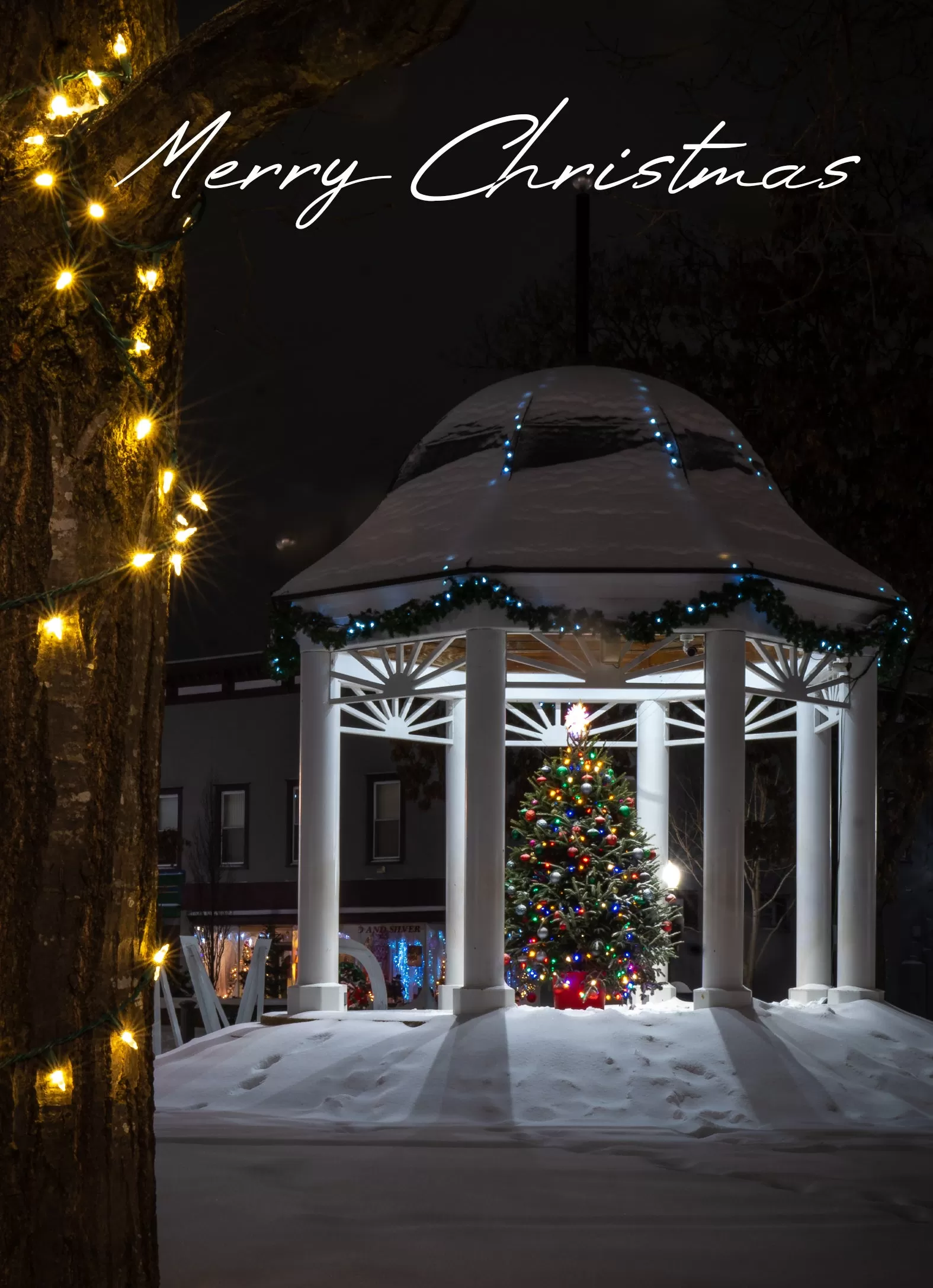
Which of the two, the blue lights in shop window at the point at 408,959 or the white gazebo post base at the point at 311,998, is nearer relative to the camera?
the white gazebo post base at the point at 311,998

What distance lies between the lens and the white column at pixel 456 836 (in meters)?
19.1

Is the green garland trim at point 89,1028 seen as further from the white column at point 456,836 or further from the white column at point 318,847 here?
the white column at point 456,836

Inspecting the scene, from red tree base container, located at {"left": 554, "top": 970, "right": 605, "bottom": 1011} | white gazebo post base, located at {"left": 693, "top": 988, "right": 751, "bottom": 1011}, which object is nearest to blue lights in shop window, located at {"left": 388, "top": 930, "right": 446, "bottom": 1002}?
red tree base container, located at {"left": 554, "top": 970, "right": 605, "bottom": 1011}

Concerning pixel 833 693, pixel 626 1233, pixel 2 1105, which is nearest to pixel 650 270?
pixel 833 693

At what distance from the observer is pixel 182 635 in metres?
47.0

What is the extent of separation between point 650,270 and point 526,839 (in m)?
12.8

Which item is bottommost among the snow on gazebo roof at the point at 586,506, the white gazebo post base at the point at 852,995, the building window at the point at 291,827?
the white gazebo post base at the point at 852,995

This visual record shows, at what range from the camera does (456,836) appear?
19.6 m

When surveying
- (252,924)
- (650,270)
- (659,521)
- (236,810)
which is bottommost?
(252,924)

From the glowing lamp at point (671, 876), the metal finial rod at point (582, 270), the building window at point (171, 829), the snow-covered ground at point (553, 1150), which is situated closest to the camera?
the snow-covered ground at point (553, 1150)

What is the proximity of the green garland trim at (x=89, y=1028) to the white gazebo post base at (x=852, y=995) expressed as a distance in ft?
39.8

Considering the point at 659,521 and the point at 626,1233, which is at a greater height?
the point at 659,521

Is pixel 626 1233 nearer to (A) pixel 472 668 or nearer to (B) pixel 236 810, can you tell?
(A) pixel 472 668

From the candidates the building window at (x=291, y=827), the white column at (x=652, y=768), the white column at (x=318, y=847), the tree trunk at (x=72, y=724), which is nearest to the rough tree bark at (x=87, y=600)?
the tree trunk at (x=72, y=724)
